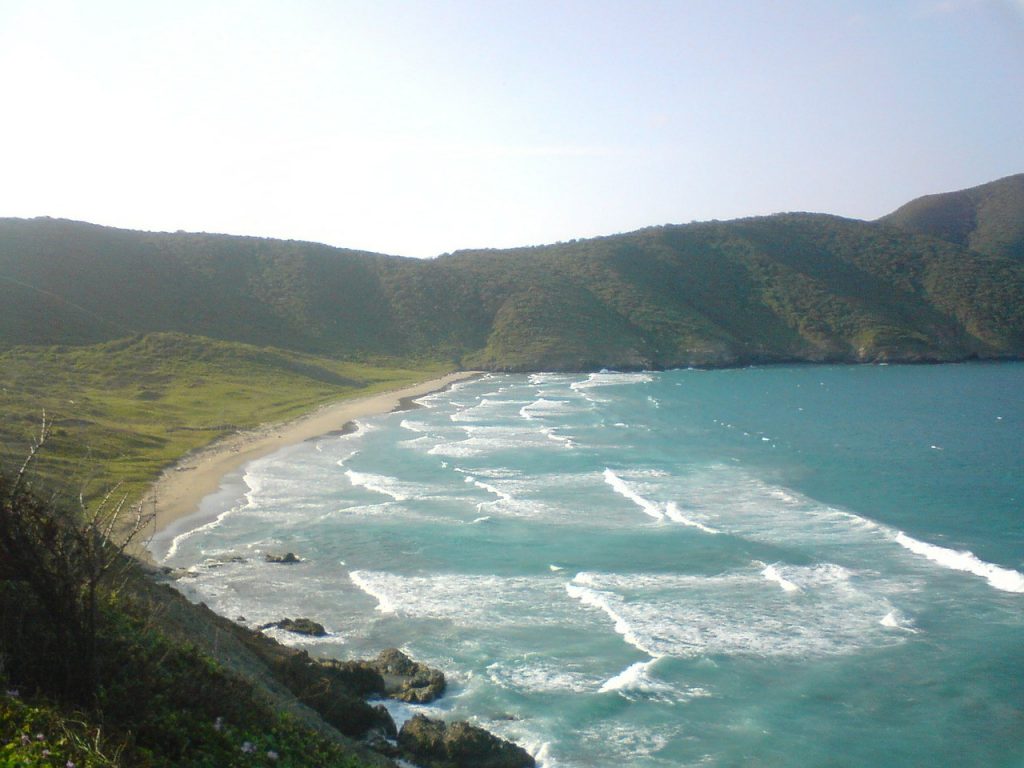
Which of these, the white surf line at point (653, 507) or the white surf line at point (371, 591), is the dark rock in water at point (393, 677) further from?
the white surf line at point (653, 507)

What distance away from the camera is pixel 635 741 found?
14297 mm

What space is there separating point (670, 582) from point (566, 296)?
4063 inches

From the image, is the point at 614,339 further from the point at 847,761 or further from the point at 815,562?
the point at 847,761

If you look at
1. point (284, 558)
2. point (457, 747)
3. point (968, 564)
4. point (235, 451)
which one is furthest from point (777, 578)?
point (235, 451)

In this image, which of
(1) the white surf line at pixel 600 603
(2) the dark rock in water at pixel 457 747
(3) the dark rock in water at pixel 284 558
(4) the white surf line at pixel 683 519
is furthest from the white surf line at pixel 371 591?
(4) the white surf line at pixel 683 519

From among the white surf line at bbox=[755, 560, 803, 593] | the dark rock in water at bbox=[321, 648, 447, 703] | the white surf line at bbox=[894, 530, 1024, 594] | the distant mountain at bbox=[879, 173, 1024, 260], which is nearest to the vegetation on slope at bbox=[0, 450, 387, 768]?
the dark rock in water at bbox=[321, 648, 447, 703]

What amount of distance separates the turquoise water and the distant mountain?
457 ft

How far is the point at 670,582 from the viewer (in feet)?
73.6

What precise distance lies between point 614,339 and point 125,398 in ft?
215

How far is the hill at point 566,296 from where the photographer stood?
10294 cm

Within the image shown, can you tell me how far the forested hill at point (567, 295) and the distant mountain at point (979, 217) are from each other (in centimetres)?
3347

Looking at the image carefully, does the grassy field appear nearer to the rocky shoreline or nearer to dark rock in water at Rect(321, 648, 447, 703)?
dark rock in water at Rect(321, 648, 447, 703)

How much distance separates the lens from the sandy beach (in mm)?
31875

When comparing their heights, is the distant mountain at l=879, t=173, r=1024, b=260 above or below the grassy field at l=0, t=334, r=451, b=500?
above
